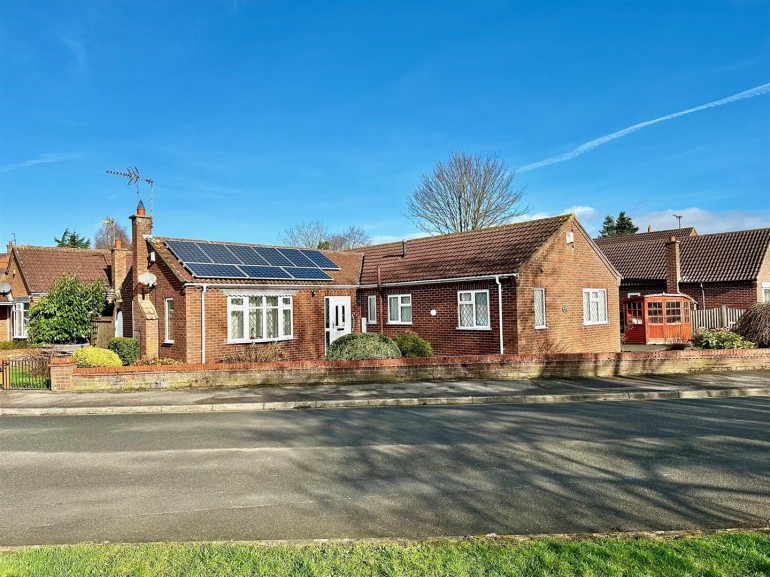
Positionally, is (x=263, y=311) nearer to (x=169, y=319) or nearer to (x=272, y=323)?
(x=272, y=323)

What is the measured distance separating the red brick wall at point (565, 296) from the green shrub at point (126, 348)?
13.3 meters

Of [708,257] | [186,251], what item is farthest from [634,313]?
[186,251]

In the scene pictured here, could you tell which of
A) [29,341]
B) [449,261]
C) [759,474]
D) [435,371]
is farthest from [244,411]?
[29,341]

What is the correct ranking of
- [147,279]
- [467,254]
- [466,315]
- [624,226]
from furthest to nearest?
[624,226]
[467,254]
[466,315]
[147,279]

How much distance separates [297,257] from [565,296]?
1104 centimetres

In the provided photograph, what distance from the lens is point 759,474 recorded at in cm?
673

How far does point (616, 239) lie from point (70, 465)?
2010 inches

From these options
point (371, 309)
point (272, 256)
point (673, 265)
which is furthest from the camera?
point (673, 265)

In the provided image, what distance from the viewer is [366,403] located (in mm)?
12453

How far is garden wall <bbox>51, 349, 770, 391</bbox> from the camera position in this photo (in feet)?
47.0

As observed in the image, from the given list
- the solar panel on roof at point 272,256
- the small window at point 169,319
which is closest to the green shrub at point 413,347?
the solar panel on roof at point 272,256

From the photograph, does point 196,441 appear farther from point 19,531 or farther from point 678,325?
point 678,325

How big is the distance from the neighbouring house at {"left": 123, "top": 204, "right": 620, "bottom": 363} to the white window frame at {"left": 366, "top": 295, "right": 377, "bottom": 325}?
64 mm

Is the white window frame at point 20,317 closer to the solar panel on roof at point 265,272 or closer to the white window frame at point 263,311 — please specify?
the solar panel on roof at point 265,272
